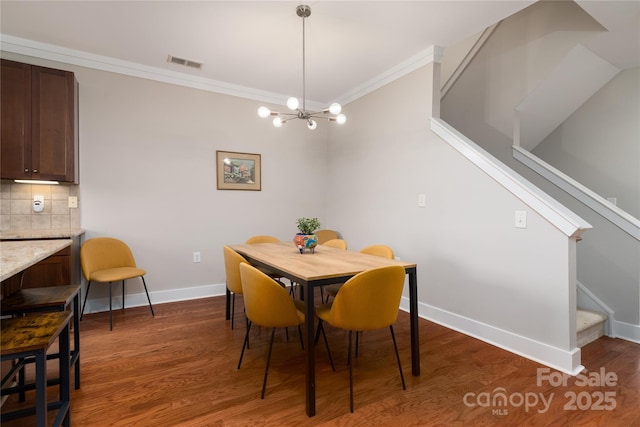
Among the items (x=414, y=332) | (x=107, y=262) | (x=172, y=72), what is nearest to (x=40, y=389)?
(x=414, y=332)

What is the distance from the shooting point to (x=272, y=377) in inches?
80.2

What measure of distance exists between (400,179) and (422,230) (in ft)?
1.98

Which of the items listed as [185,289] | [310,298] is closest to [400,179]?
[310,298]

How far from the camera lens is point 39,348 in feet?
3.77

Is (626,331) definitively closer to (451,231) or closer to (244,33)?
(451,231)

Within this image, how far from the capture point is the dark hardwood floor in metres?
1.66

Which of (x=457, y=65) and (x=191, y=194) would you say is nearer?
(x=191, y=194)

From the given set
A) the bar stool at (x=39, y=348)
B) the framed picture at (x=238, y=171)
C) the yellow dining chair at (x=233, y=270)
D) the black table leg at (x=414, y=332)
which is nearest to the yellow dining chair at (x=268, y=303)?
the yellow dining chair at (x=233, y=270)

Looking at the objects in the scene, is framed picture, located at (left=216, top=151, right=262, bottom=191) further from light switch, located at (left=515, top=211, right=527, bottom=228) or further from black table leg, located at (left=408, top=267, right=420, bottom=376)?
light switch, located at (left=515, top=211, right=527, bottom=228)

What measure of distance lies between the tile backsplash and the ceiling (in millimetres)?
1266

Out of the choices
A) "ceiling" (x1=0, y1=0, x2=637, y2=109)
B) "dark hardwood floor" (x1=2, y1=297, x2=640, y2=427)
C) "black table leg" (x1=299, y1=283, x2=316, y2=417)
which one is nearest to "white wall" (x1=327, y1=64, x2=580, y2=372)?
"dark hardwood floor" (x1=2, y1=297, x2=640, y2=427)

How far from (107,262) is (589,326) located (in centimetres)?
434

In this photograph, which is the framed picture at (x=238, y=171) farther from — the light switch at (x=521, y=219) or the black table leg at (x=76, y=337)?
the light switch at (x=521, y=219)

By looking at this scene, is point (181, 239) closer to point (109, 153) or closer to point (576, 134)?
point (109, 153)
